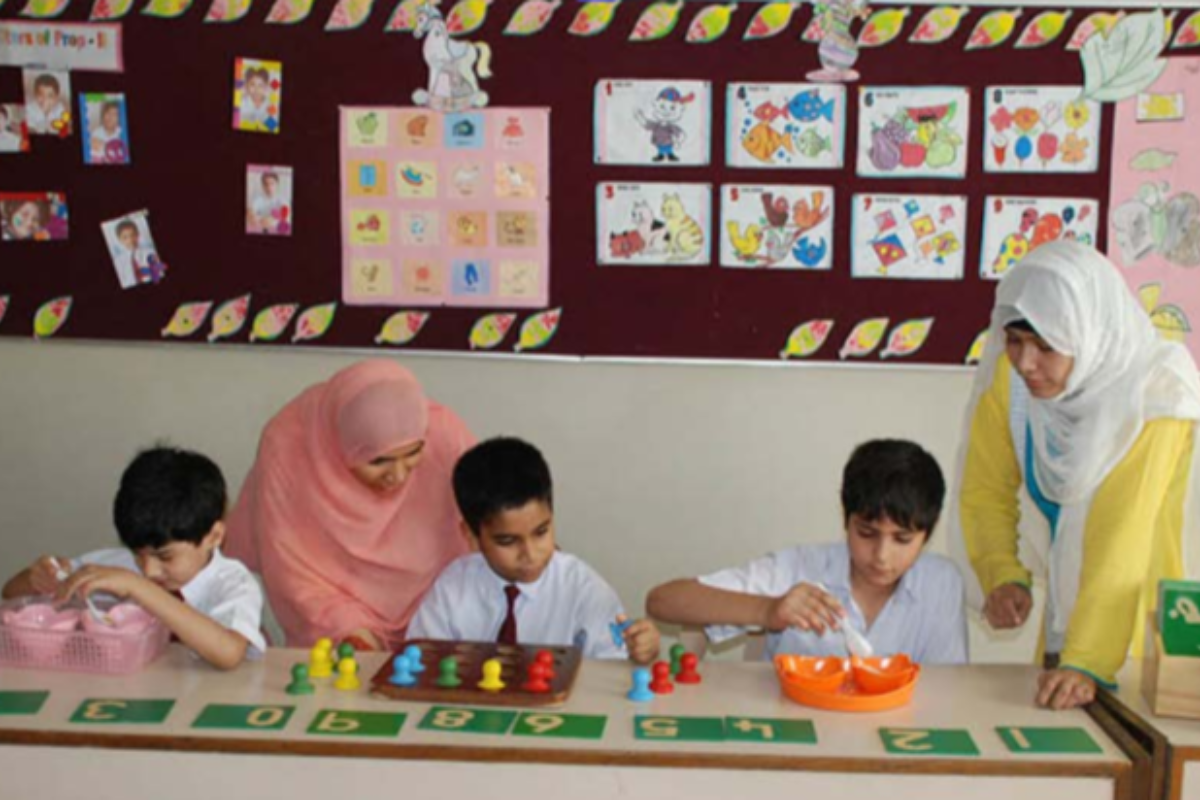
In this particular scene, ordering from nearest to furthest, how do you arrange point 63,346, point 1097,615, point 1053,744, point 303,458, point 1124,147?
point 1053,744 < point 1097,615 < point 303,458 < point 1124,147 < point 63,346

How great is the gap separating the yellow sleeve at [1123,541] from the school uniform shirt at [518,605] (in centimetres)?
84

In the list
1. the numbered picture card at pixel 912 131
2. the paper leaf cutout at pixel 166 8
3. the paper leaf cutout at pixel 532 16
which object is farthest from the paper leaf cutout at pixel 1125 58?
the paper leaf cutout at pixel 166 8

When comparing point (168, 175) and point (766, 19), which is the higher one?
point (766, 19)

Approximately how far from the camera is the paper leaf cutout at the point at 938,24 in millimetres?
2988

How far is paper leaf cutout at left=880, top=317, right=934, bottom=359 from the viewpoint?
3107 mm

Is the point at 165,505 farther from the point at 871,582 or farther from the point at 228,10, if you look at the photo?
the point at 228,10

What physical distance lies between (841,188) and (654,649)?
1.54 metres

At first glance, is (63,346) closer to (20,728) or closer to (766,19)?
(20,728)

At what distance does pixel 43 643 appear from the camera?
1918 millimetres

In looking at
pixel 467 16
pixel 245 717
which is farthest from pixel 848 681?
pixel 467 16

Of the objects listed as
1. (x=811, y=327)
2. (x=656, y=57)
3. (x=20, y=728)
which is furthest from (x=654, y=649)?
(x=656, y=57)

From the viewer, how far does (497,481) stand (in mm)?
2205

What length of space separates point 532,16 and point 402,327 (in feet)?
2.85

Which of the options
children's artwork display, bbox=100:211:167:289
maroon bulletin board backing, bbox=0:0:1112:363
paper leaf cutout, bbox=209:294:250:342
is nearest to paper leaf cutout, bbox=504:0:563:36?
maroon bulletin board backing, bbox=0:0:1112:363
